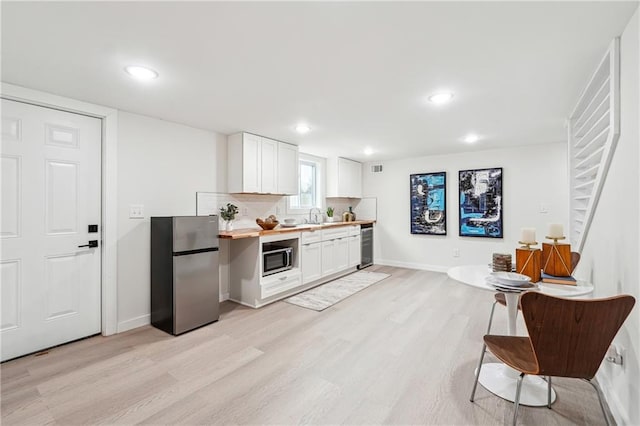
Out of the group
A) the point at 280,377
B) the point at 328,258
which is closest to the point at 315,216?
the point at 328,258

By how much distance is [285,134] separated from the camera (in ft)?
13.0

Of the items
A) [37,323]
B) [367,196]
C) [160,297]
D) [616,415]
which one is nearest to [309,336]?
[160,297]

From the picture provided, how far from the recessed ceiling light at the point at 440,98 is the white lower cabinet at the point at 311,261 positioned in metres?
2.47

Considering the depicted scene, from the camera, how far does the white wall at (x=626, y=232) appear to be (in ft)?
4.94

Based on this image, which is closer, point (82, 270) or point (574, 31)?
point (574, 31)

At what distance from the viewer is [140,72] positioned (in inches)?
84.7

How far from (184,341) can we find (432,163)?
4856mm

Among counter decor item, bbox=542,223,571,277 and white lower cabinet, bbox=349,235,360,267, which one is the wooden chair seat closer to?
counter decor item, bbox=542,223,571,277

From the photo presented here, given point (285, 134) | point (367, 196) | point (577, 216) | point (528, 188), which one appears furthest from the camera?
point (367, 196)

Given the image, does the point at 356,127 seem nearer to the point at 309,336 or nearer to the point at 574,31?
the point at 574,31

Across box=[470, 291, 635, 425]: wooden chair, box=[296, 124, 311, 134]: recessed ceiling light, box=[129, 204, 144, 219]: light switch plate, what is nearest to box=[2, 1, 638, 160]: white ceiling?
box=[296, 124, 311, 134]: recessed ceiling light

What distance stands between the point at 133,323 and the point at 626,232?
13.3 ft

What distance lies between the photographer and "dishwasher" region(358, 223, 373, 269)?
5.75m

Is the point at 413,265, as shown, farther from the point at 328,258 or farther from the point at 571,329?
the point at 571,329
